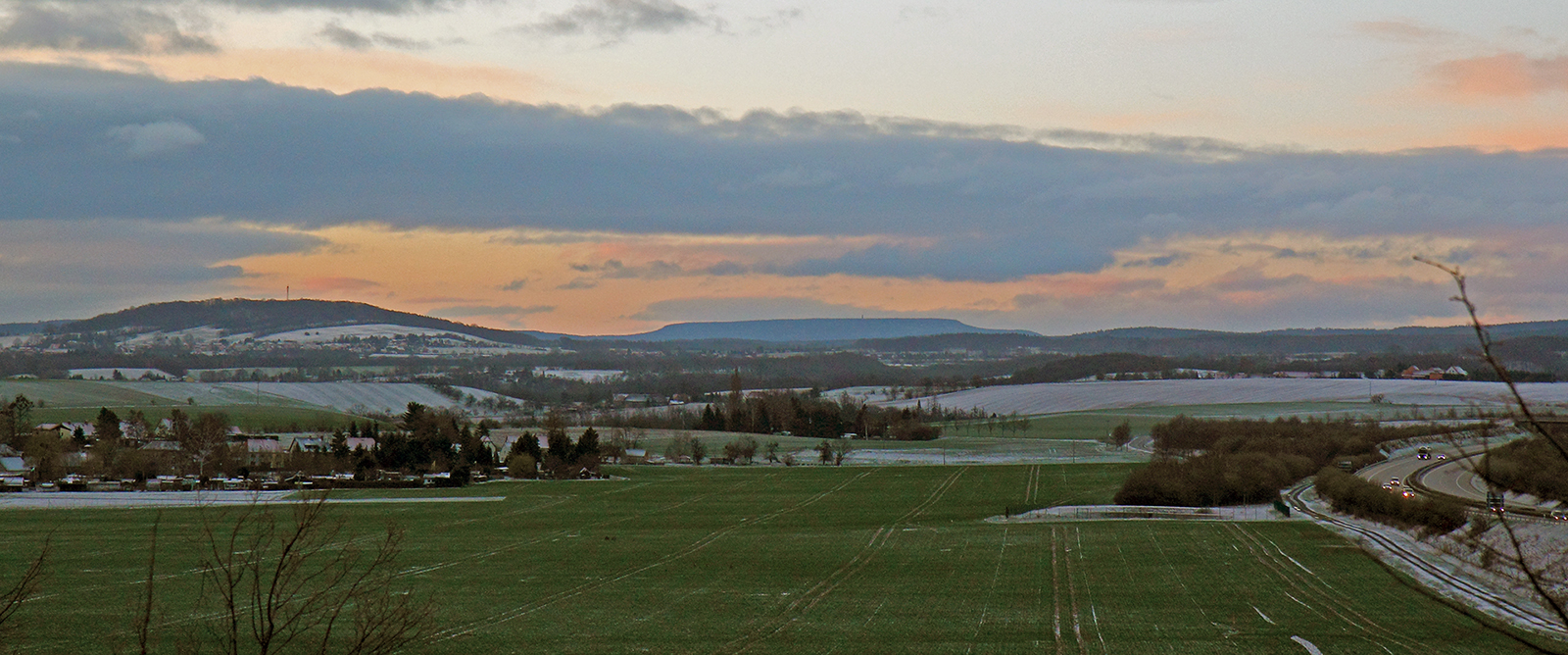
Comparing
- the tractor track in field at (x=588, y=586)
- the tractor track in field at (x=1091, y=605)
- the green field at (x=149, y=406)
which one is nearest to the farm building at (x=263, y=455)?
the green field at (x=149, y=406)

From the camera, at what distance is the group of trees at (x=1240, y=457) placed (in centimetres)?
7388

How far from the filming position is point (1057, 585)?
41250 millimetres

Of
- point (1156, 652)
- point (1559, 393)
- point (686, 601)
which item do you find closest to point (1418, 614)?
point (1156, 652)

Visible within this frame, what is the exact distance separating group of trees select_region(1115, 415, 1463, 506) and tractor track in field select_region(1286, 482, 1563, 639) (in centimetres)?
726

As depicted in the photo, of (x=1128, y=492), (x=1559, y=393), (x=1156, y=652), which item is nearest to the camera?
(x=1156, y=652)

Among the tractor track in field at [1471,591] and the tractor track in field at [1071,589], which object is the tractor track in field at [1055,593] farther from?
the tractor track in field at [1471,591]

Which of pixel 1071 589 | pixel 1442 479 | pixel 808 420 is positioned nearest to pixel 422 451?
pixel 808 420

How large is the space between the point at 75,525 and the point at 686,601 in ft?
140

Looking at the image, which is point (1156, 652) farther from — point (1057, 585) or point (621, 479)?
point (621, 479)

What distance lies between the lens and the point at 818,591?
136 feet

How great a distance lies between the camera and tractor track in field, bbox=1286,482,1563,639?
3025 centimetres

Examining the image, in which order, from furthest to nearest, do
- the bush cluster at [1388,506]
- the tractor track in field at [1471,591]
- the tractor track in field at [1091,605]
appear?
the bush cluster at [1388,506], the tractor track in field at [1091,605], the tractor track in field at [1471,591]

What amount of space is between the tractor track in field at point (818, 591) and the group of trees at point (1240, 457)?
1556cm

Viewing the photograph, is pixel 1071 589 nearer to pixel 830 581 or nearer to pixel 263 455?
pixel 830 581
